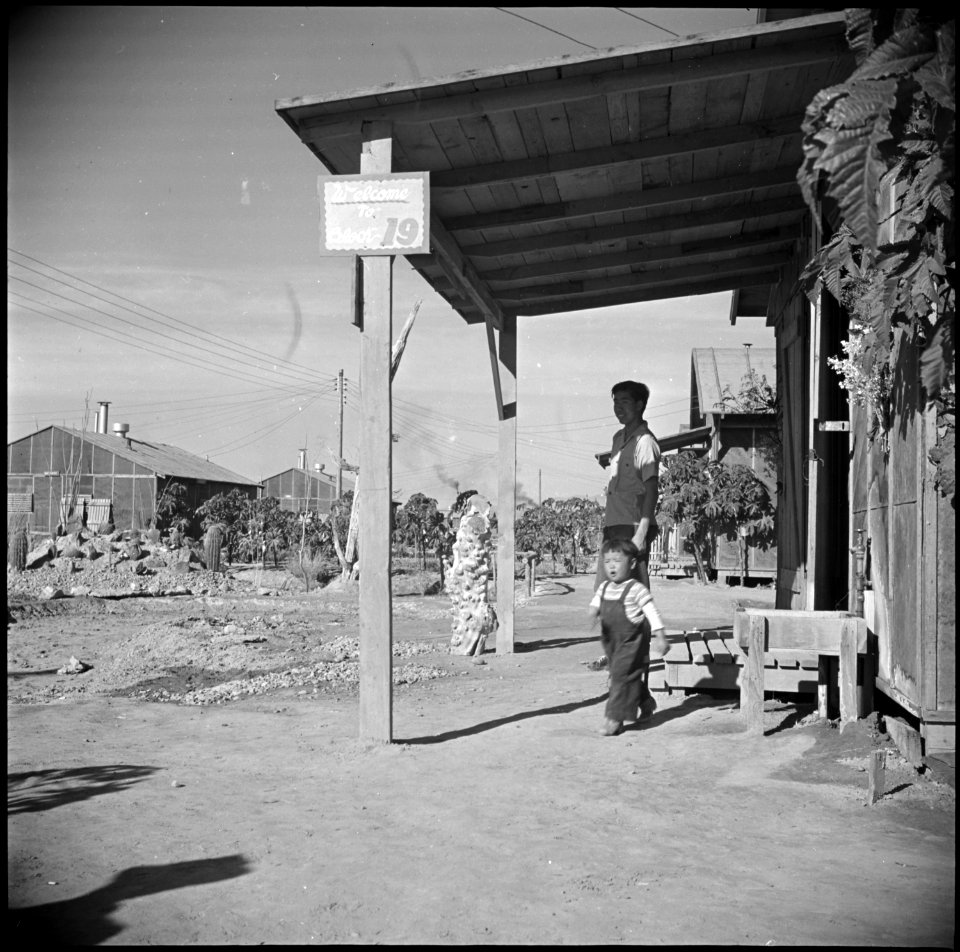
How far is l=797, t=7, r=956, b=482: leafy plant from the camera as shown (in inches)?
98.7

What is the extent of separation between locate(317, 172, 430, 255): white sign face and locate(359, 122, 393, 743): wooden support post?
4.2 inches

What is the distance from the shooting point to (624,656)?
6.08 metres

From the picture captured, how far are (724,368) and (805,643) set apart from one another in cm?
2644

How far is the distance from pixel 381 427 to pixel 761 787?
113 inches

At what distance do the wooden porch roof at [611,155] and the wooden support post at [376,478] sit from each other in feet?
1.79

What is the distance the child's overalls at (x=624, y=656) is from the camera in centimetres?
607

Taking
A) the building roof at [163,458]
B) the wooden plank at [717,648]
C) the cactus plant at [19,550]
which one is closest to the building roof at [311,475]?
the building roof at [163,458]

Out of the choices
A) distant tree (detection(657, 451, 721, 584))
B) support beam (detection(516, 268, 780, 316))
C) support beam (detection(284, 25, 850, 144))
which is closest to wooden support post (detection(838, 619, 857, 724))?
support beam (detection(284, 25, 850, 144))

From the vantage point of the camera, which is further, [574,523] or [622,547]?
[574,523]

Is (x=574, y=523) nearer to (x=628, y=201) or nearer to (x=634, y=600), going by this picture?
(x=628, y=201)

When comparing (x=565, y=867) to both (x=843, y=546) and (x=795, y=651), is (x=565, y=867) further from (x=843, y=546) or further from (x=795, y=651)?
(x=843, y=546)

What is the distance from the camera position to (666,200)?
7395mm

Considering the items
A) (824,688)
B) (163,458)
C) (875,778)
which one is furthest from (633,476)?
(163,458)

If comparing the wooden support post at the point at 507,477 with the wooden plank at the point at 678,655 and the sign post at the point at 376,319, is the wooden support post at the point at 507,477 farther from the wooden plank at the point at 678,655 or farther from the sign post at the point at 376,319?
the sign post at the point at 376,319
